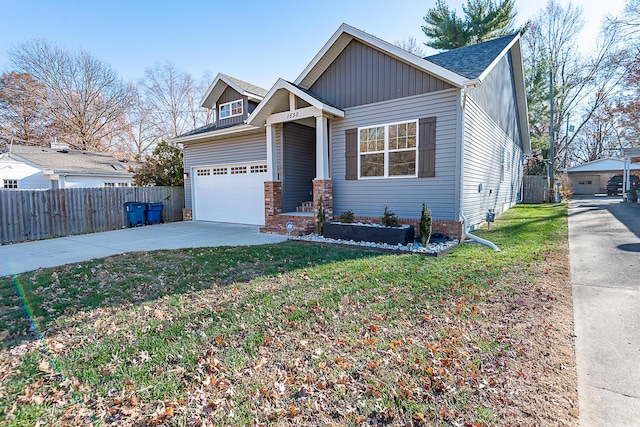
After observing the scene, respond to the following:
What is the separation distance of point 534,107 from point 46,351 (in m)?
28.0

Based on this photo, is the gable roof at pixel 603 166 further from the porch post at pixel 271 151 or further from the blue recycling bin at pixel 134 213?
the blue recycling bin at pixel 134 213

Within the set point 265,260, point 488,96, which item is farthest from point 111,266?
point 488,96

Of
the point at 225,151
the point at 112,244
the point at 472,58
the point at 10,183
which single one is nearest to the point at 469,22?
the point at 472,58

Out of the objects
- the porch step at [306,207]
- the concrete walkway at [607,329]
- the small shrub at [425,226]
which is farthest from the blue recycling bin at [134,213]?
the concrete walkway at [607,329]

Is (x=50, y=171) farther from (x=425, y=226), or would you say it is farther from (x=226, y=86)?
(x=425, y=226)

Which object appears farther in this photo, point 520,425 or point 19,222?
point 19,222

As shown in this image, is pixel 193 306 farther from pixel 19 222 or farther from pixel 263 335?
pixel 19 222

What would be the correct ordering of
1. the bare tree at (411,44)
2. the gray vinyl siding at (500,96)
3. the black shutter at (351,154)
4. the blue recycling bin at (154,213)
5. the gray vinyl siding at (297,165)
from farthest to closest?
1. the bare tree at (411,44)
2. the blue recycling bin at (154,213)
3. the gray vinyl siding at (297,165)
4. the gray vinyl siding at (500,96)
5. the black shutter at (351,154)

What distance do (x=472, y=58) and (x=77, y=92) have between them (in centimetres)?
2937

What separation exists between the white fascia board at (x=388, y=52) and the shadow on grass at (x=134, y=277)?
4.29 m

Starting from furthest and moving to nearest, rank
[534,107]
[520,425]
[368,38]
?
[534,107]
[368,38]
[520,425]

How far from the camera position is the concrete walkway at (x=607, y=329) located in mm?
→ 2248

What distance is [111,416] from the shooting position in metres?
2.12

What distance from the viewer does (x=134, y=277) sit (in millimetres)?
5133
